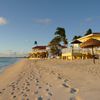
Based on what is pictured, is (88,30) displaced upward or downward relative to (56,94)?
upward

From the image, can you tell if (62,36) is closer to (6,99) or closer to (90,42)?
(90,42)

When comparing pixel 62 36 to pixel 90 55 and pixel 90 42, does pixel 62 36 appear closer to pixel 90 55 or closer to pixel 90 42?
pixel 90 55

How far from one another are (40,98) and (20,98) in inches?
20.4

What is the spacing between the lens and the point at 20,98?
5.14 m

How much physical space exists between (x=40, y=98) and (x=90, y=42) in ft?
42.5

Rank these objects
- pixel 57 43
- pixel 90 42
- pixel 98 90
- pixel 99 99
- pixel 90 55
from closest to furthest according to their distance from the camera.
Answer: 1. pixel 99 99
2. pixel 98 90
3. pixel 90 42
4. pixel 90 55
5. pixel 57 43

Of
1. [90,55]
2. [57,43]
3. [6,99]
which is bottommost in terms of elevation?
[6,99]

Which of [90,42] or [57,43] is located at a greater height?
[57,43]

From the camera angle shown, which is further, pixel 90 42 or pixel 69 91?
pixel 90 42

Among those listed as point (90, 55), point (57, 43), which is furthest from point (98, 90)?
point (57, 43)

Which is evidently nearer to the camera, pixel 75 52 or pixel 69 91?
pixel 69 91

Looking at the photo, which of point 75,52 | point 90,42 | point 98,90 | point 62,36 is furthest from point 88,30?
point 98,90

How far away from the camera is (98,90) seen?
5340 mm

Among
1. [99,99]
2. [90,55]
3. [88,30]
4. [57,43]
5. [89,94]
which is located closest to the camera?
[99,99]
